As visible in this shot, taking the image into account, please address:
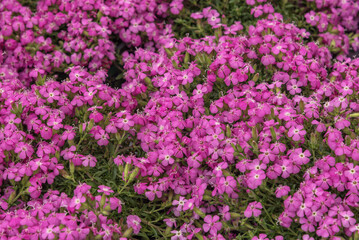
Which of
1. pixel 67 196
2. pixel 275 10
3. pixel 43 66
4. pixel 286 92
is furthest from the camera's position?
pixel 275 10

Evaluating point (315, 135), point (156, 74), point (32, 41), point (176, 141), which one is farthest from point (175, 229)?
point (32, 41)

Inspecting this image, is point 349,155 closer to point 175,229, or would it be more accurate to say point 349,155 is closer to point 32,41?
point 175,229

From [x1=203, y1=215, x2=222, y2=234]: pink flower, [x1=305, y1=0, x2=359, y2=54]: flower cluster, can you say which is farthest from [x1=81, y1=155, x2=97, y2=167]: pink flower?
[x1=305, y1=0, x2=359, y2=54]: flower cluster

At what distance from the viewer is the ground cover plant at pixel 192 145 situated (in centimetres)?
221

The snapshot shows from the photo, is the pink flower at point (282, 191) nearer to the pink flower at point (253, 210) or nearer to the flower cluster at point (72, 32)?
the pink flower at point (253, 210)

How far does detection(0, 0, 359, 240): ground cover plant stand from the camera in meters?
2.21

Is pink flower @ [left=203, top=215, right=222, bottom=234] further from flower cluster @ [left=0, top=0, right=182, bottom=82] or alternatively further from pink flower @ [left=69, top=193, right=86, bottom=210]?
flower cluster @ [left=0, top=0, right=182, bottom=82]

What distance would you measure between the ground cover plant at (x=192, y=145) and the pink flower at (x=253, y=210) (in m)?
0.01

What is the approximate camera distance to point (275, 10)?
355 cm

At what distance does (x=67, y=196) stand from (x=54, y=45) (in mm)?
1409

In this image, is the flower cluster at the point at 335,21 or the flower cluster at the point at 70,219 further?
the flower cluster at the point at 335,21

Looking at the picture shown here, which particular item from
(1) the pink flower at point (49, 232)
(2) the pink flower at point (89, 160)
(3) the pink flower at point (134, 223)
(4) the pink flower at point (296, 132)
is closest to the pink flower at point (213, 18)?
(4) the pink flower at point (296, 132)

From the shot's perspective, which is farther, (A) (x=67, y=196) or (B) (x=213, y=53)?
(B) (x=213, y=53)

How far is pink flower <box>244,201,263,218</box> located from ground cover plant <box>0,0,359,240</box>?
0.01 metres
